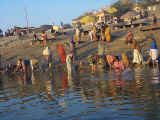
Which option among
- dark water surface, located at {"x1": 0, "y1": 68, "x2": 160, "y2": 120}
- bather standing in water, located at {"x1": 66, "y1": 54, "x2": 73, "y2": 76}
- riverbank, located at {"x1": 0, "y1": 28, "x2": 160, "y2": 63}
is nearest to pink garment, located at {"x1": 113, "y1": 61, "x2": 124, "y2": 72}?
bather standing in water, located at {"x1": 66, "y1": 54, "x2": 73, "y2": 76}

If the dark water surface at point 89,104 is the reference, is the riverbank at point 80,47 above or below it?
above

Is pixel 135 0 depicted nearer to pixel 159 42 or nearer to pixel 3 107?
pixel 159 42

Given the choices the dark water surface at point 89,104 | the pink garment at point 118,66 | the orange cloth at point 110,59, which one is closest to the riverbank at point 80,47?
the orange cloth at point 110,59

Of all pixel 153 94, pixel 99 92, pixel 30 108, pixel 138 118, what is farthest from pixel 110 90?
pixel 138 118

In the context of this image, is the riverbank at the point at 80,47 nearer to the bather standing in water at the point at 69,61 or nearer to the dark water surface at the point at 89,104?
the bather standing in water at the point at 69,61

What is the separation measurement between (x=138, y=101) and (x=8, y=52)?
83.5 feet

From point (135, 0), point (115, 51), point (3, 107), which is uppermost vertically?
point (135, 0)

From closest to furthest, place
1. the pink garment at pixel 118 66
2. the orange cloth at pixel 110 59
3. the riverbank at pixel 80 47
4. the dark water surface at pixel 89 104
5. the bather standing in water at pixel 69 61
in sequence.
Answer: the dark water surface at pixel 89 104 < the pink garment at pixel 118 66 < the orange cloth at pixel 110 59 < the bather standing in water at pixel 69 61 < the riverbank at pixel 80 47

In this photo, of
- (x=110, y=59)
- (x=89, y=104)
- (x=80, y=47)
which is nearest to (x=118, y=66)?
(x=110, y=59)

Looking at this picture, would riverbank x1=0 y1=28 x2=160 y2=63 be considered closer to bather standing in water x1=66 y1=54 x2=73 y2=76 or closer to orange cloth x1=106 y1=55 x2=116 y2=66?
orange cloth x1=106 y1=55 x2=116 y2=66

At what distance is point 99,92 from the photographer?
34.9 ft

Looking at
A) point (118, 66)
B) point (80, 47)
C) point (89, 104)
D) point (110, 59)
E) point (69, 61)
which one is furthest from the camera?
point (80, 47)

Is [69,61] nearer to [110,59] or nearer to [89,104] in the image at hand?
[110,59]

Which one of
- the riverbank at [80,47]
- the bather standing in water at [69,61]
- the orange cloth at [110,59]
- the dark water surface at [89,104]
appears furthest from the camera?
the riverbank at [80,47]
